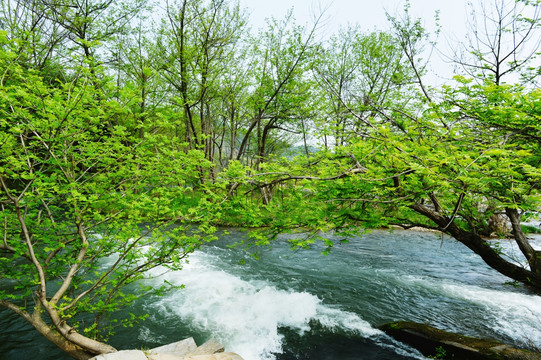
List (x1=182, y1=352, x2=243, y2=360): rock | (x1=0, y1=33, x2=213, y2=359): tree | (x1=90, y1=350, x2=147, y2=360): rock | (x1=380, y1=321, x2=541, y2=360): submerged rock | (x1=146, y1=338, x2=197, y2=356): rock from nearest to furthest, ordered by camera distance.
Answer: (x1=90, y1=350, x2=147, y2=360): rock < (x1=0, y1=33, x2=213, y2=359): tree < (x1=182, y1=352, x2=243, y2=360): rock < (x1=146, y1=338, x2=197, y2=356): rock < (x1=380, y1=321, x2=541, y2=360): submerged rock

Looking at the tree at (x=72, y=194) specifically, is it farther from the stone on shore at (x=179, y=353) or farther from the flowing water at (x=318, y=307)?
the flowing water at (x=318, y=307)

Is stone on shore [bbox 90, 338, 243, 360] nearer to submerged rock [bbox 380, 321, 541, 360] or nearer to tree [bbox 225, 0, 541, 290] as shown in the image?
tree [bbox 225, 0, 541, 290]

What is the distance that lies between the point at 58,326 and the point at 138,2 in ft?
46.7

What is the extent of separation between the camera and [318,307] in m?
7.95

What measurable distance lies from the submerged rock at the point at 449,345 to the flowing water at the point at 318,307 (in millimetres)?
276

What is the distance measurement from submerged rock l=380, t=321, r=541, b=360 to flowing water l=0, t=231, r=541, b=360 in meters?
0.28

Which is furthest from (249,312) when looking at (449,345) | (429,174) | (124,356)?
(429,174)

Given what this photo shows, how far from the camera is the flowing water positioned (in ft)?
20.0

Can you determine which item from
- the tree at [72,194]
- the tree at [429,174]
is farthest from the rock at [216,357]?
the tree at [429,174]

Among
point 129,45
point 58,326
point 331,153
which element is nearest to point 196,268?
point 58,326

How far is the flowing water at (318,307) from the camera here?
611 centimetres

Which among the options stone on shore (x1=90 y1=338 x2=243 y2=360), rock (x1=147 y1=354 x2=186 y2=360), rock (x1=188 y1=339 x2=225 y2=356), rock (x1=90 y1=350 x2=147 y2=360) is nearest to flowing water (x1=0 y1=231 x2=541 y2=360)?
rock (x1=188 y1=339 x2=225 y2=356)

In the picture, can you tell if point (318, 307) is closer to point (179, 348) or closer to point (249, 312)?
point (249, 312)

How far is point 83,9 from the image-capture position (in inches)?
439
